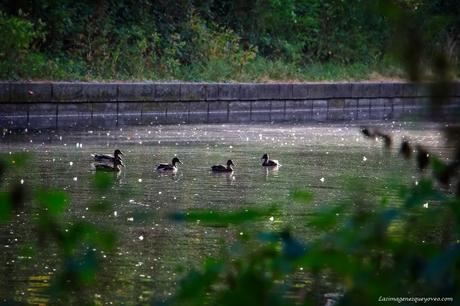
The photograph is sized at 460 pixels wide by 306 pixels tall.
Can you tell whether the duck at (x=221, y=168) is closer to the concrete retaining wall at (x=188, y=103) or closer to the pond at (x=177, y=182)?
the pond at (x=177, y=182)

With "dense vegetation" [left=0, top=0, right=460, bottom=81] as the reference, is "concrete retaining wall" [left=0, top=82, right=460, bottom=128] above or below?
below

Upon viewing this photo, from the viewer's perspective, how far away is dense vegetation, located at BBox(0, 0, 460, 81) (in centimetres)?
2627

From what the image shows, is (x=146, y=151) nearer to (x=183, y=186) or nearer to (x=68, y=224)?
(x=183, y=186)

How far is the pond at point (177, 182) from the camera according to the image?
797 cm

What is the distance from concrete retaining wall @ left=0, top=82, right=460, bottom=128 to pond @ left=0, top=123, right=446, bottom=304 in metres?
1.09

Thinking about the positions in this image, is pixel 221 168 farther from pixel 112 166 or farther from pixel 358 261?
pixel 358 261

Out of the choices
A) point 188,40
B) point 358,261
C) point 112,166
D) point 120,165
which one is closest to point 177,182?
point 112,166

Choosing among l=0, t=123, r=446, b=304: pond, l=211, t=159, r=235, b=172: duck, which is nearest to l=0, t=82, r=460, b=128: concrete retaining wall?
l=0, t=123, r=446, b=304: pond

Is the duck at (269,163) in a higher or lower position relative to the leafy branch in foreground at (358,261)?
lower

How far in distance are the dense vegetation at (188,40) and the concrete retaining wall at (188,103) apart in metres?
1.53

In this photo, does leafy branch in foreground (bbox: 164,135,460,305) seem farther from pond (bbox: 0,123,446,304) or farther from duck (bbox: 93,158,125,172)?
duck (bbox: 93,158,125,172)

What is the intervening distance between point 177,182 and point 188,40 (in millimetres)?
17286

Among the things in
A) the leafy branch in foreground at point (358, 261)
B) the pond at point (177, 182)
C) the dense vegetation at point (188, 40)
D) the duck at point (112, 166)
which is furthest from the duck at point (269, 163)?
the leafy branch in foreground at point (358, 261)

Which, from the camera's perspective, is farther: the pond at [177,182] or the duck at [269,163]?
the duck at [269,163]
